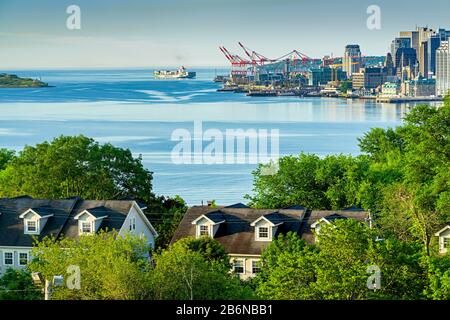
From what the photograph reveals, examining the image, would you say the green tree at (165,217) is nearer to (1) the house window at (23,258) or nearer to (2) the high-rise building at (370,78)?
(1) the house window at (23,258)

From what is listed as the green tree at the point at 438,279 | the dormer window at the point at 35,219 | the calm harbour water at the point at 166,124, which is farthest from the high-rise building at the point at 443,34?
the green tree at the point at 438,279

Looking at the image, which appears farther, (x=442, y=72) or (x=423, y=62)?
(x=423, y=62)

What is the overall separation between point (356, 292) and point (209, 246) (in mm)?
3341

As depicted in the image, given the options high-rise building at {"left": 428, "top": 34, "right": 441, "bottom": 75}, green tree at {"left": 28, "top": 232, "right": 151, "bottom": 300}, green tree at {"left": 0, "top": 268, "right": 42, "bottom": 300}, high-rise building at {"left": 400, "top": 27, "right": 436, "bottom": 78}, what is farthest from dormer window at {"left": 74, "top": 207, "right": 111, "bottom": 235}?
high-rise building at {"left": 428, "top": 34, "right": 441, "bottom": 75}

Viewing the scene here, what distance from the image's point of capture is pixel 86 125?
3275 cm

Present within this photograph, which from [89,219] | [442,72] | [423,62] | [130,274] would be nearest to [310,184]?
[89,219]

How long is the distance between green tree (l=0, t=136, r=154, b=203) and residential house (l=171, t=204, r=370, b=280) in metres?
2.48

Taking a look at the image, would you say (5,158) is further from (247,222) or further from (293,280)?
(293,280)

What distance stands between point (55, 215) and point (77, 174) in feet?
7.79

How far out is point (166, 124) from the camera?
31844 millimetres

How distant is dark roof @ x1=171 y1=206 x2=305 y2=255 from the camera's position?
38.1ft

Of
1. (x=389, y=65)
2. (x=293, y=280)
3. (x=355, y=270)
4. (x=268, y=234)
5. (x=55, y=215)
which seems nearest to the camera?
(x=355, y=270)

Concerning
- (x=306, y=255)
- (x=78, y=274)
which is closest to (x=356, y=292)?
(x=306, y=255)

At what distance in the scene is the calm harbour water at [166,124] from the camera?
74.8 feet
